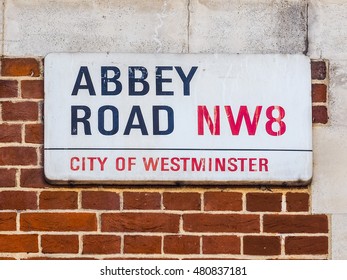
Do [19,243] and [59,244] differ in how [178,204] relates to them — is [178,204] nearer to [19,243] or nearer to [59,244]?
[59,244]

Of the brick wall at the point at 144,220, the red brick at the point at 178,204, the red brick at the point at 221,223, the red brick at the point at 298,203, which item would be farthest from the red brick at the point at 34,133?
the red brick at the point at 298,203

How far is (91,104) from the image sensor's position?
9.21ft

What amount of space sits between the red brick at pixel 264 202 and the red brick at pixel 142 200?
0.35 m

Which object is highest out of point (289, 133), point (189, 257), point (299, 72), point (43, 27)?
point (43, 27)

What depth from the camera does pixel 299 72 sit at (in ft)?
9.30

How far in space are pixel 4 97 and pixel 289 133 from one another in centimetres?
111

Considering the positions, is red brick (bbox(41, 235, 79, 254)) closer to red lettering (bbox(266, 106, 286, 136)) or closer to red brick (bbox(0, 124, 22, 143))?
red brick (bbox(0, 124, 22, 143))

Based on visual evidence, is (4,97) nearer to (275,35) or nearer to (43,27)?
(43,27)

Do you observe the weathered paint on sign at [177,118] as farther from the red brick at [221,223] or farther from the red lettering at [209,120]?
the red brick at [221,223]

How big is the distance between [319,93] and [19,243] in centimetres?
129

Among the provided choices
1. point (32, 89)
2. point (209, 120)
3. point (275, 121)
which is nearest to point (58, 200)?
point (32, 89)

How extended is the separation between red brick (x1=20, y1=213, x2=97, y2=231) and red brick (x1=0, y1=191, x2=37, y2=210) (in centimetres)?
3

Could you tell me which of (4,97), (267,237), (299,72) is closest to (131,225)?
(267,237)

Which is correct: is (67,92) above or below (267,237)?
above
